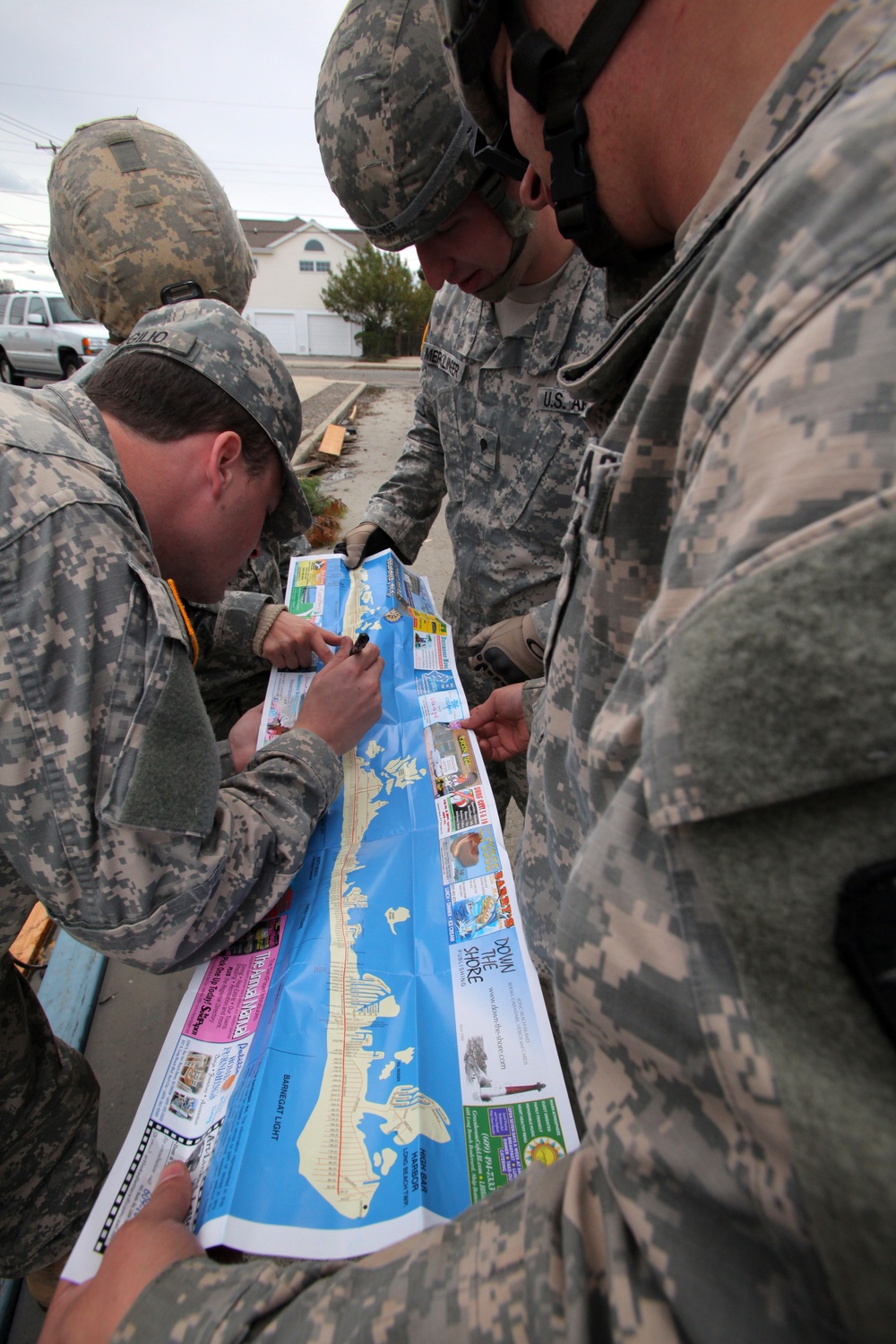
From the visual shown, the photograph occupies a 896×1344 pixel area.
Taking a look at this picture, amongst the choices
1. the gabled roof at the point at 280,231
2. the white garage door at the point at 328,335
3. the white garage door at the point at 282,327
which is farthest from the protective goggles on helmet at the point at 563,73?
the gabled roof at the point at 280,231

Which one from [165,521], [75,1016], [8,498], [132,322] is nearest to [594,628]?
[8,498]

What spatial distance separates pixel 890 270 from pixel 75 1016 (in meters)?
2.57

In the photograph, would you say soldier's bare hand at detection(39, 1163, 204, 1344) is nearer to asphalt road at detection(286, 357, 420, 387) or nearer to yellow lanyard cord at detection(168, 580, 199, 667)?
yellow lanyard cord at detection(168, 580, 199, 667)

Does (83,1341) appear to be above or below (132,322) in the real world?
below

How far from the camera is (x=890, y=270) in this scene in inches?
14.0

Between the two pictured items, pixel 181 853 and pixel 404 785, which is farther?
pixel 404 785

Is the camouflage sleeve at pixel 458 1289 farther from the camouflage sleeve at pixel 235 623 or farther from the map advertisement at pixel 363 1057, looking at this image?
the camouflage sleeve at pixel 235 623

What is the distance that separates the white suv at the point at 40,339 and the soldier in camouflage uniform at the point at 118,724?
16510 millimetres

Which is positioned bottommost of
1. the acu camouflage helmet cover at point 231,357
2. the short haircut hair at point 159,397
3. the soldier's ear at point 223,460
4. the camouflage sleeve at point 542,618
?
the camouflage sleeve at point 542,618

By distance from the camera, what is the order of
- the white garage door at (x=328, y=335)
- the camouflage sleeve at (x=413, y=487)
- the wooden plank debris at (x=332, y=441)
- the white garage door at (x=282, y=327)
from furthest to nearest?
the white garage door at (x=328, y=335), the white garage door at (x=282, y=327), the wooden plank debris at (x=332, y=441), the camouflage sleeve at (x=413, y=487)

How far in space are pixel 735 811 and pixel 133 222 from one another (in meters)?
2.98

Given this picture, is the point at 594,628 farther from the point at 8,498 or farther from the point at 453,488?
the point at 453,488

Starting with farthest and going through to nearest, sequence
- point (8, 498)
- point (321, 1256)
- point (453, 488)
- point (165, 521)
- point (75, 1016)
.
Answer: point (453, 488) < point (75, 1016) < point (165, 521) < point (8, 498) < point (321, 1256)

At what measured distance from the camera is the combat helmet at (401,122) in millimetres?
1586
